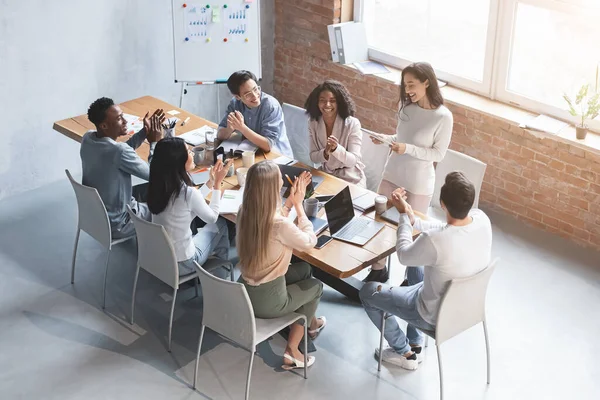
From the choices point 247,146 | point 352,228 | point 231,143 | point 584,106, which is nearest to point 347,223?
point 352,228

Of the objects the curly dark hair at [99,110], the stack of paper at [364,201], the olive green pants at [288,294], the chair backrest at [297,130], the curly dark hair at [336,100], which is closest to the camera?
the olive green pants at [288,294]

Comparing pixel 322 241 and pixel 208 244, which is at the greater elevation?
pixel 322 241

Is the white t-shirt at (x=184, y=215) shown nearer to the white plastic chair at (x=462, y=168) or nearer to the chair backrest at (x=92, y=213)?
the chair backrest at (x=92, y=213)

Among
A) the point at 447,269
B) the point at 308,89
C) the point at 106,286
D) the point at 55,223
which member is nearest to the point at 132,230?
the point at 106,286

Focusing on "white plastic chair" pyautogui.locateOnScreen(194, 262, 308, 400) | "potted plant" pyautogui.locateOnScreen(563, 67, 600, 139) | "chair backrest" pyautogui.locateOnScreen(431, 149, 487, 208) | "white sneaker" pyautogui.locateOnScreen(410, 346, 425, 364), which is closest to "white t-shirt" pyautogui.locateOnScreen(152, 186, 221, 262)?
"white plastic chair" pyautogui.locateOnScreen(194, 262, 308, 400)

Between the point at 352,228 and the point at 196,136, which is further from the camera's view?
the point at 196,136

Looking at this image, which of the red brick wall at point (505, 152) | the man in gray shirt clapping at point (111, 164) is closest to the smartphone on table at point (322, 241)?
the man in gray shirt clapping at point (111, 164)

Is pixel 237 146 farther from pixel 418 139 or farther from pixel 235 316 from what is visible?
pixel 235 316

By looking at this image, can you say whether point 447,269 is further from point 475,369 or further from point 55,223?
point 55,223

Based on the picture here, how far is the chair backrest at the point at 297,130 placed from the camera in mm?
6125

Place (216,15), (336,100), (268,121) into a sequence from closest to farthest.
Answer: (336,100), (268,121), (216,15)

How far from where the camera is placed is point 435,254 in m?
4.05

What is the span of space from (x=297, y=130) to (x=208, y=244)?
1497 millimetres

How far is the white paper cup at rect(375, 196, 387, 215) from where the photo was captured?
4.83 m
